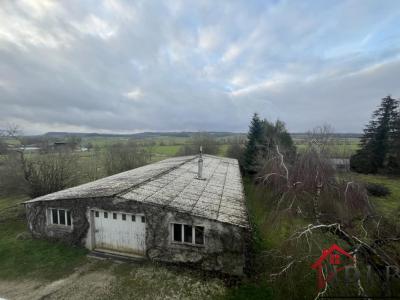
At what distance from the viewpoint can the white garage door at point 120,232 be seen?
977cm

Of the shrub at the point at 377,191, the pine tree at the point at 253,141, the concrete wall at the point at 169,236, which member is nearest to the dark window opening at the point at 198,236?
the concrete wall at the point at 169,236

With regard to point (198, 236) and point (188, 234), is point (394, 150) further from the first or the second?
point (188, 234)

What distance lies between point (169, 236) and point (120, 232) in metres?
2.62

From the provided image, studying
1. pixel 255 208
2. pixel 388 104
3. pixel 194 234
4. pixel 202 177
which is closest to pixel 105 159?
pixel 202 177

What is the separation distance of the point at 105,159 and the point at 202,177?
2205cm

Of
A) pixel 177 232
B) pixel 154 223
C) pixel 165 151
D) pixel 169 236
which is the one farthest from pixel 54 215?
pixel 165 151

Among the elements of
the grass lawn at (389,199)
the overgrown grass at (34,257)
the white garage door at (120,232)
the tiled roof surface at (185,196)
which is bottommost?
the grass lawn at (389,199)

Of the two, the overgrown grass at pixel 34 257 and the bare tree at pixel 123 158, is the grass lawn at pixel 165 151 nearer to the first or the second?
the bare tree at pixel 123 158

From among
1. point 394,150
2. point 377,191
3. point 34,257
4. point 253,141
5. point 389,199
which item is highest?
point 253,141

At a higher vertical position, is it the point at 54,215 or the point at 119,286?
the point at 54,215

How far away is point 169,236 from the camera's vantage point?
927 cm

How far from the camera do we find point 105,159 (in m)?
32.1

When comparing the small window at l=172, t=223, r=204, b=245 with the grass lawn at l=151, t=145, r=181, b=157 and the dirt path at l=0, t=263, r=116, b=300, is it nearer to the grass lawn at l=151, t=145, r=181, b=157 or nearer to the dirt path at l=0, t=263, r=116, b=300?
the dirt path at l=0, t=263, r=116, b=300

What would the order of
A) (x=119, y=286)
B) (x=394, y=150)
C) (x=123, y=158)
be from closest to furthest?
1. (x=119, y=286)
2. (x=394, y=150)
3. (x=123, y=158)
